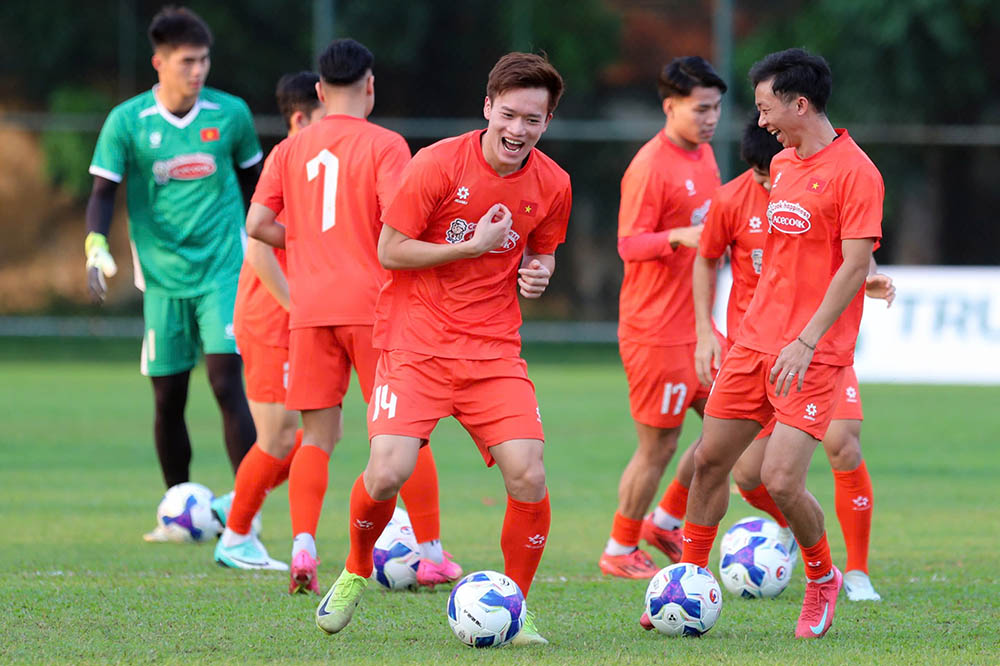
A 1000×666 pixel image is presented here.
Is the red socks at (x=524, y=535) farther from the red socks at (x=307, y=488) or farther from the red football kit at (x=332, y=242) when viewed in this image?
the red football kit at (x=332, y=242)

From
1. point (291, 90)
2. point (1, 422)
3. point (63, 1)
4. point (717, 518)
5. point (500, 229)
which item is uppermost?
point (63, 1)

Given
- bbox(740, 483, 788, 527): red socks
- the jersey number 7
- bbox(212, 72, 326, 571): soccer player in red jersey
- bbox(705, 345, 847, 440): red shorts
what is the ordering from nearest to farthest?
bbox(705, 345, 847, 440): red shorts → the jersey number 7 → bbox(740, 483, 788, 527): red socks → bbox(212, 72, 326, 571): soccer player in red jersey

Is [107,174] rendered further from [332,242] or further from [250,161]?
[332,242]

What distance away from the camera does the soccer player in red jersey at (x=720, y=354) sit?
6039 millimetres

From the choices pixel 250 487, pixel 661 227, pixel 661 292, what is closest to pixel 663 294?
pixel 661 292

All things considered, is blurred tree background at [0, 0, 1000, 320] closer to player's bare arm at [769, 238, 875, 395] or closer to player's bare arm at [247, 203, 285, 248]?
player's bare arm at [247, 203, 285, 248]

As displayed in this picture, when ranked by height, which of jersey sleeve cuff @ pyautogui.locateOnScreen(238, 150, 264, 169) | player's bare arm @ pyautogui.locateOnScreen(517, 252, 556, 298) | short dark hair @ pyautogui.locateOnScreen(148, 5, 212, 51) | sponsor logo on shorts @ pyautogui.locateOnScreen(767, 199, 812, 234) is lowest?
player's bare arm @ pyautogui.locateOnScreen(517, 252, 556, 298)

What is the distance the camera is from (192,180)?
25.4 ft

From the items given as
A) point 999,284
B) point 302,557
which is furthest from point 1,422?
point 999,284

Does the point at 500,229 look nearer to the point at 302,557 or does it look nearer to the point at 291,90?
the point at 302,557

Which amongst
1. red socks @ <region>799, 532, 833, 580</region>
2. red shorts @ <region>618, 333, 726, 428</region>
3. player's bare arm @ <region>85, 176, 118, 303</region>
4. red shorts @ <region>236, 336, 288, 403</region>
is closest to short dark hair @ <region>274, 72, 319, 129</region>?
player's bare arm @ <region>85, 176, 118, 303</region>

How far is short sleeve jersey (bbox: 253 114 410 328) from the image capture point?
6051mm

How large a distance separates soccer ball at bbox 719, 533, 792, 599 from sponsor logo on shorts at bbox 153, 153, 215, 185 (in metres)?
3.52

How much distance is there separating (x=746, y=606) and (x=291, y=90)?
3353mm
